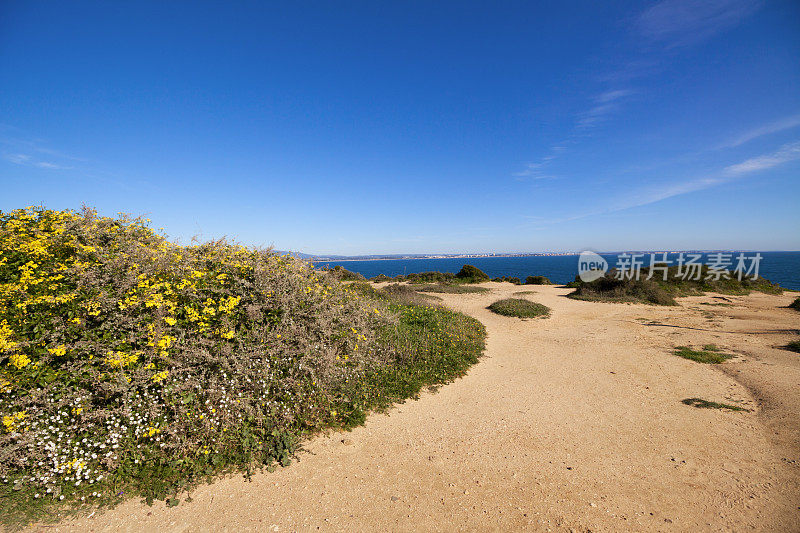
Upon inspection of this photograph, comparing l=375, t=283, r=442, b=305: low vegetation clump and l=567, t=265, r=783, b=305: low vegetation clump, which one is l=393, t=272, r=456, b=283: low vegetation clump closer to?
l=567, t=265, r=783, b=305: low vegetation clump

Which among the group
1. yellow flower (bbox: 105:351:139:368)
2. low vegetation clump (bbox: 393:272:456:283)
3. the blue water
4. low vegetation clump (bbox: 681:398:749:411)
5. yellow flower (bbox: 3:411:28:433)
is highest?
yellow flower (bbox: 105:351:139:368)

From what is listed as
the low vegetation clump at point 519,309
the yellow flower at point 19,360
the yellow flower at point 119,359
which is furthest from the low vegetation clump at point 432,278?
the yellow flower at point 19,360

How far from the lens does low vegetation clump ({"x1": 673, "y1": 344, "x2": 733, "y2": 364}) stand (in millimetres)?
8953

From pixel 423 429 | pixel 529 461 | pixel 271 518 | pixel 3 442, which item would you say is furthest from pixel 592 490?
pixel 3 442

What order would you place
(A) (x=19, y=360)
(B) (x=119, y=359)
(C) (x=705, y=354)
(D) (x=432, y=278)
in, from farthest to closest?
(D) (x=432, y=278) → (C) (x=705, y=354) → (B) (x=119, y=359) → (A) (x=19, y=360)

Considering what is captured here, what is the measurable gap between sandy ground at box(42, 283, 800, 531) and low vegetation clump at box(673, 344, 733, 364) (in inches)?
15.9

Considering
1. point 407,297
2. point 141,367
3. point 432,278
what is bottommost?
point 432,278

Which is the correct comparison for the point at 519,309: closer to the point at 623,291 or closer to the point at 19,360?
the point at 623,291

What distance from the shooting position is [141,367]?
4.28 metres

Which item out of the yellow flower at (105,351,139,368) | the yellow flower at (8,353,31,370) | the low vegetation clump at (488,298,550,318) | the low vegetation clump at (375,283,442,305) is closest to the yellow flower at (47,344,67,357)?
the yellow flower at (8,353,31,370)

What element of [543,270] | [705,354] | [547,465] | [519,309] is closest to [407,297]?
[519,309]

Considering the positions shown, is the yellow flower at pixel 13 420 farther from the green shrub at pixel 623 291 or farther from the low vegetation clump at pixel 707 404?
the green shrub at pixel 623 291

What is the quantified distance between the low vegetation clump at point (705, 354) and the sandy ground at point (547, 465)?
403 millimetres

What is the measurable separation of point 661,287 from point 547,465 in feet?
79.3
